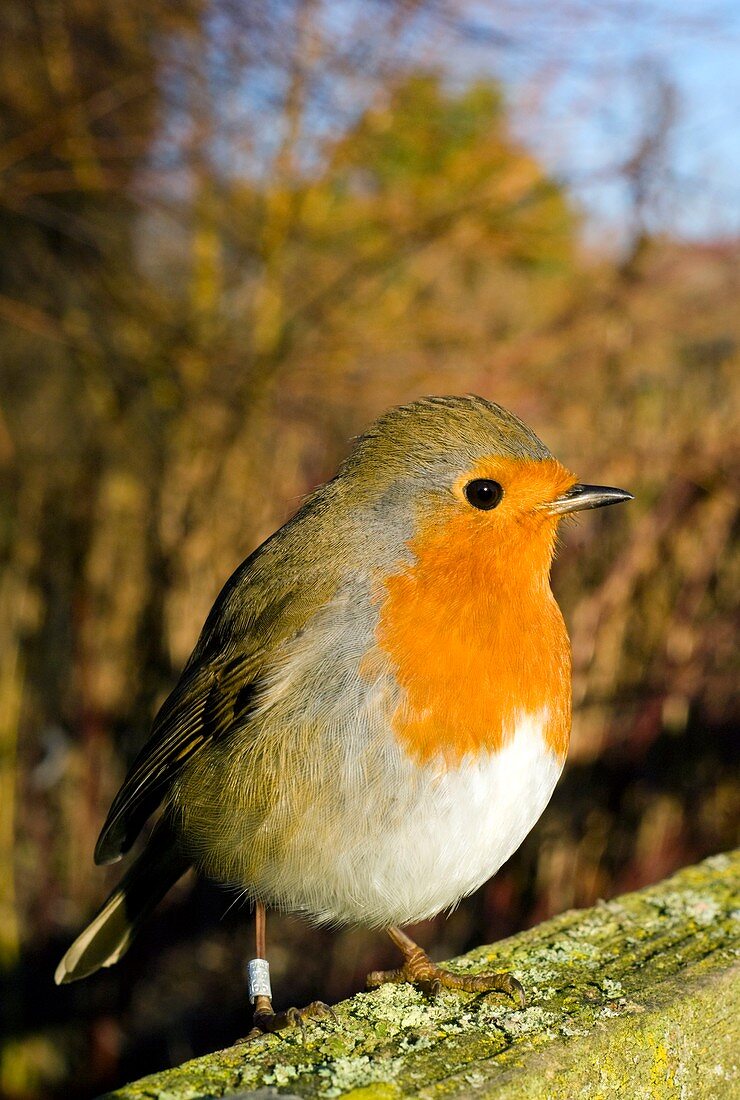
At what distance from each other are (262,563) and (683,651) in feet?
7.15

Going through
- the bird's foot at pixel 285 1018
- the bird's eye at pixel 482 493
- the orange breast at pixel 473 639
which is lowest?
the bird's foot at pixel 285 1018

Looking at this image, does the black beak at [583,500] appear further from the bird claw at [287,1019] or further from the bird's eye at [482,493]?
the bird claw at [287,1019]

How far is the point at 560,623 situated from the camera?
1838 millimetres

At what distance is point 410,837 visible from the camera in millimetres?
1546

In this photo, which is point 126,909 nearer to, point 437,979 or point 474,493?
point 437,979

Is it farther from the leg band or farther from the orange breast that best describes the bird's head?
the leg band

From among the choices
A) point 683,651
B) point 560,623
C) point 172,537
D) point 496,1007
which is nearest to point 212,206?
point 172,537

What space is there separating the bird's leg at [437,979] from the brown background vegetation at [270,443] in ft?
6.45

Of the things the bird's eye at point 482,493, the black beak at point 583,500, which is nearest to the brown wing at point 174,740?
the bird's eye at point 482,493

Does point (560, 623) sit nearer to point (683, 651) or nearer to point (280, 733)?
point (280, 733)

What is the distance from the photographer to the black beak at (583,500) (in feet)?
5.95

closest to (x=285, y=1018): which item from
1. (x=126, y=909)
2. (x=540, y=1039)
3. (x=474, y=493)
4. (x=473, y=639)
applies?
(x=540, y=1039)

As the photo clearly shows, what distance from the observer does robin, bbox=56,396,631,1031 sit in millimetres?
1551

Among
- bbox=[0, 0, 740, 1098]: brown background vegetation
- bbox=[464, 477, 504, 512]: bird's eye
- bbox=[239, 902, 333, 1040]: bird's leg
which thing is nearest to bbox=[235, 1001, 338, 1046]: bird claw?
bbox=[239, 902, 333, 1040]: bird's leg
